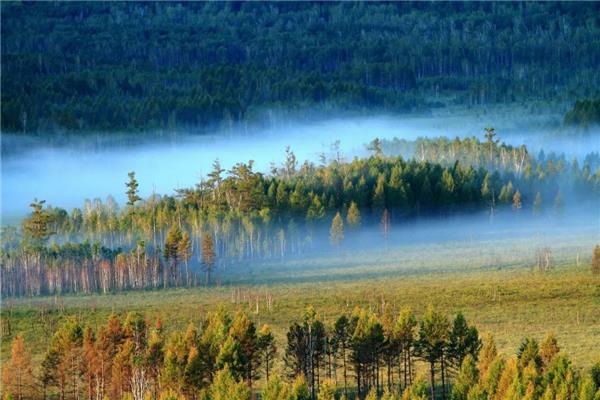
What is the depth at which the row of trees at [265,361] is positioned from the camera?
107 m

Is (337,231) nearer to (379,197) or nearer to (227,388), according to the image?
(379,197)

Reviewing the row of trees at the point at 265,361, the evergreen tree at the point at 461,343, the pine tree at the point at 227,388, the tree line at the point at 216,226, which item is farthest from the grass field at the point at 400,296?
the pine tree at the point at 227,388

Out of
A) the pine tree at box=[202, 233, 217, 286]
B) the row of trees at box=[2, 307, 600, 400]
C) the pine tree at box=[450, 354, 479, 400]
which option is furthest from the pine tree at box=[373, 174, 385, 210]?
the pine tree at box=[450, 354, 479, 400]

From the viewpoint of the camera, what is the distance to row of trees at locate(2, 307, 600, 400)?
10675cm

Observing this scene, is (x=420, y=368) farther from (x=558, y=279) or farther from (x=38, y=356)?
(x=558, y=279)

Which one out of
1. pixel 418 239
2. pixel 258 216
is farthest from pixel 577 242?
pixel 258 216

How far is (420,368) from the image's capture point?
11694cm

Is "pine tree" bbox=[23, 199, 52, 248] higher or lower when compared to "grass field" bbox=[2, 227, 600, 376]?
higher

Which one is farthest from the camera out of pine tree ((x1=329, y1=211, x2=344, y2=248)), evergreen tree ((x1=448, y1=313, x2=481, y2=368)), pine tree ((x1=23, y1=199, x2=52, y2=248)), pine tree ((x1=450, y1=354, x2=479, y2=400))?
pine tree ((x1=329, y1=211, x2=344, y2=248))

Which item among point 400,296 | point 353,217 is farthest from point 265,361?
point 353,217

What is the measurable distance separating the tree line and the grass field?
3.64m

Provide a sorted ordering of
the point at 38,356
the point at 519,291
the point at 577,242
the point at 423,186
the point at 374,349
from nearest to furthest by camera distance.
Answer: the point at 374,349 < the point at 38,356 < the point at 519,291 < the point at 577,242 < the point at 423,186

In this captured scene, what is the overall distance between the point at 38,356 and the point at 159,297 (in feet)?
84.6

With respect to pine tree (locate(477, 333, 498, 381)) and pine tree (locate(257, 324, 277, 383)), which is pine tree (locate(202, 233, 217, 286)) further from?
pine tree (locate(477, 333, 498, 381))
